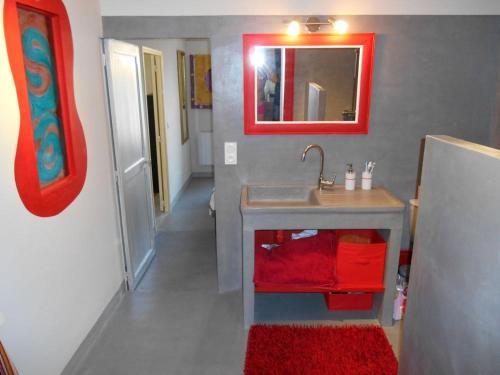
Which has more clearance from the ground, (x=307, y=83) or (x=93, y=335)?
(x=307, y=83)

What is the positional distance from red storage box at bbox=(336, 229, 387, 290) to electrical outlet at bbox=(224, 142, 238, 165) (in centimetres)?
99

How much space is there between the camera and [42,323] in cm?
207

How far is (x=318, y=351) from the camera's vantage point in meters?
2.55

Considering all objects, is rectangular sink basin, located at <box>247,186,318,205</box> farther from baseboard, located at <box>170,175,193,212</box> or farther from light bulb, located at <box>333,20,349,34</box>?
baseboard, located at <box>170,175,193,212</box>

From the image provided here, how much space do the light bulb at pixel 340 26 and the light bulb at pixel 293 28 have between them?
0.84 ft

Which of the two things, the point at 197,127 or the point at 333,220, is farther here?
the point at 197,127

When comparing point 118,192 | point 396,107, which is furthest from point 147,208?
point 396,107

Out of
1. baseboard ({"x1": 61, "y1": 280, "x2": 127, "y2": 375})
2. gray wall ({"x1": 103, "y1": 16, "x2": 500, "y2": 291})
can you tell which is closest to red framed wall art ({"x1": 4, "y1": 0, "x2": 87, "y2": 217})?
gray wall ({"x1": 103, "y1": 16, "x2": 500, "y2": 291})

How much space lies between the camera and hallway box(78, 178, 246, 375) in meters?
2.46

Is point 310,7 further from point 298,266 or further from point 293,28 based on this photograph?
point 298,266

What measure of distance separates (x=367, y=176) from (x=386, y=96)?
61cm

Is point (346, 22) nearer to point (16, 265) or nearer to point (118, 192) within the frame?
point (118, 192)

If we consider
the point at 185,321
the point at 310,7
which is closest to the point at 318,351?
the point at 185,321

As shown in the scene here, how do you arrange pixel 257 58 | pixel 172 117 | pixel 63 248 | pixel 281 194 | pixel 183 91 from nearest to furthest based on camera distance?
pixel 63 248 < pixel 257 58 < pixel 281 194 < pixel 172 117 < pixel 183 91
